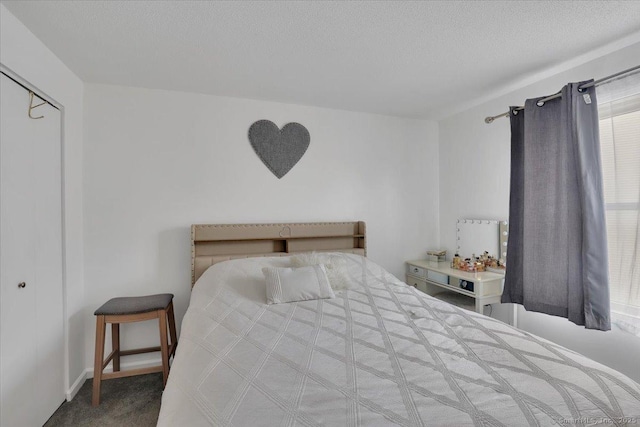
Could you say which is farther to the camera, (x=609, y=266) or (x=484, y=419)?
(x=609, y=266)

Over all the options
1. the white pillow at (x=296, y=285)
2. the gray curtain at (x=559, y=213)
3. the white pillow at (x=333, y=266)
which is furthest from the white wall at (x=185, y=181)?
the gray curtain at (x=559, y=213)

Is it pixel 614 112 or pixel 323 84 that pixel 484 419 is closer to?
pixel 614 112

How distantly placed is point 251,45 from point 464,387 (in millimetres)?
2151

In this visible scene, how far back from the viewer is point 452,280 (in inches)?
→ 110

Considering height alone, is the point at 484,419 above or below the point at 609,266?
below

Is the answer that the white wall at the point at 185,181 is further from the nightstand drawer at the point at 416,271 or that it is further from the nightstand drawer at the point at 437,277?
the nightstand drawer at the point at 437,277

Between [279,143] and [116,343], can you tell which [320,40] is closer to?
[279,143]

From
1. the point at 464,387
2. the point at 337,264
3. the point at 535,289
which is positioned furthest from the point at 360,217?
the point at 464,387

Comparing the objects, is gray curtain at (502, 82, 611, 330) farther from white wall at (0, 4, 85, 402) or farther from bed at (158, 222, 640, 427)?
A: white wall at (0, 4, 85, 402)

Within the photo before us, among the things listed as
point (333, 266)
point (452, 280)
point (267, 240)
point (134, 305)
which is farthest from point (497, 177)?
point (134, 305)

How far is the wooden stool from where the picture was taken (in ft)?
6.81

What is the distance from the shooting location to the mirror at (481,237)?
2764mm

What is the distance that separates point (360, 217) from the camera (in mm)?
3270

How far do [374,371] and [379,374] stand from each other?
3 centimetres
